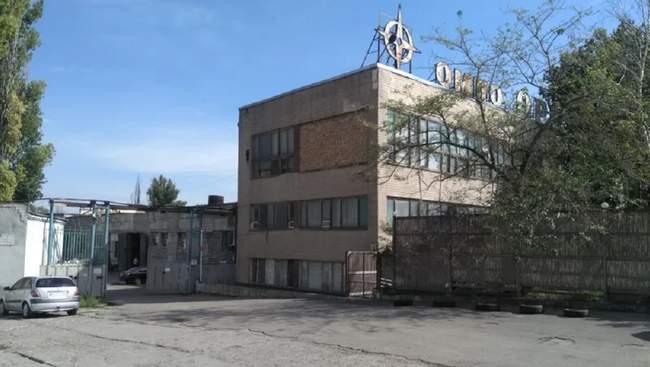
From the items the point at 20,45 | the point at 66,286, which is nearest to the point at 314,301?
the point at 66,286

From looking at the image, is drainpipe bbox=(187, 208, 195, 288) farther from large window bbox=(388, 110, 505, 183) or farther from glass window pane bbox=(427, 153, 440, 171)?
large window bbox=(388, 110, 505, 183)

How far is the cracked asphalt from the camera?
10.6 m

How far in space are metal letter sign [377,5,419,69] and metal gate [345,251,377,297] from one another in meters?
9.09

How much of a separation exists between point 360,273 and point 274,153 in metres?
9.06

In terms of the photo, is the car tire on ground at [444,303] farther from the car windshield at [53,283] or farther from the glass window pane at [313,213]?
the car windshield at [53,283]

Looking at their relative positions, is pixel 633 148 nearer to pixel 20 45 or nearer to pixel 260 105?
pixel 260 105

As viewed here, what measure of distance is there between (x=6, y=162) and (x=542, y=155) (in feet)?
82.1

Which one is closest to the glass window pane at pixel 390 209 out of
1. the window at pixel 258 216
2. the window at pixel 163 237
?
the window at pixel 258 216

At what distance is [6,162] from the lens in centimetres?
3011

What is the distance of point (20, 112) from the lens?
31.1 m

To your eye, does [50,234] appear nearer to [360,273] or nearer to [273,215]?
[273,215]

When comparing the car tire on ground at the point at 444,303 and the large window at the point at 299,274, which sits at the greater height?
the large window at the point at 299,274

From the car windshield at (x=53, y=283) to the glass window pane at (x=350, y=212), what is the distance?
1098cm

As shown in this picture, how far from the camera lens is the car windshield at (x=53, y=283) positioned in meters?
20.8
